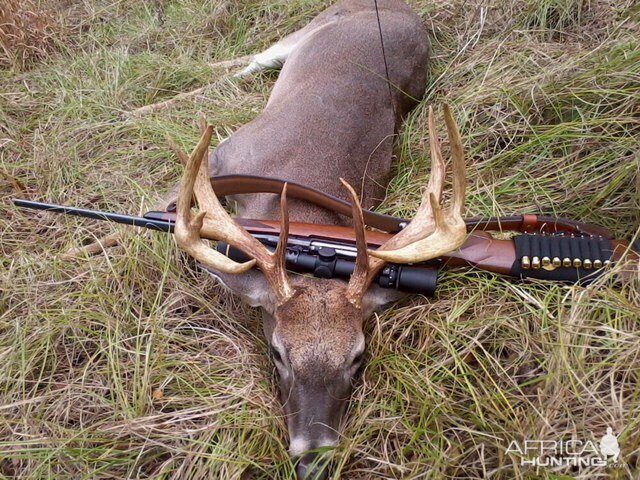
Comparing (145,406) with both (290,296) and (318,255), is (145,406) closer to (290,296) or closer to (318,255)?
(290,296)

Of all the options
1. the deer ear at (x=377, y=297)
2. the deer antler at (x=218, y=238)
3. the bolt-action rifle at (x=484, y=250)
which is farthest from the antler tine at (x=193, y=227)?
the deer ear at (x=377, y=297)

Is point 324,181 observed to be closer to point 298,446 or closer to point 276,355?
point 276,355

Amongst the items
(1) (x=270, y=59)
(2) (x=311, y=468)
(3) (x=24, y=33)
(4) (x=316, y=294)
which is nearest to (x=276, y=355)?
(4) (x=316, y=294)

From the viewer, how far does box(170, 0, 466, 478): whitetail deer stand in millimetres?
2492

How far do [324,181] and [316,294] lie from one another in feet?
3.23

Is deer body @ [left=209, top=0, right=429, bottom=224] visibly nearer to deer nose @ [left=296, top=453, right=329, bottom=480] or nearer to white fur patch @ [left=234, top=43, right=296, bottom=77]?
white fur patch @ [left=234, top=43, right=296, bottom=77]

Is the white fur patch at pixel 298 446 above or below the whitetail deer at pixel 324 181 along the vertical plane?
below

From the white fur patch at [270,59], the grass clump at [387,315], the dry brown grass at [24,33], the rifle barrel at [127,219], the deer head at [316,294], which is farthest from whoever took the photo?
the dry brown grass at [24,33]

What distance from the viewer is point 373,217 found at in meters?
2.97

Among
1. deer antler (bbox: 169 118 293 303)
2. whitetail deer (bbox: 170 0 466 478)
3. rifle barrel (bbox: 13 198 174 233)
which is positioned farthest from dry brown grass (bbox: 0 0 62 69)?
deer antler (bbox: 169 118 293 303)

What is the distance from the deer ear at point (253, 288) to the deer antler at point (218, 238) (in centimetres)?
11

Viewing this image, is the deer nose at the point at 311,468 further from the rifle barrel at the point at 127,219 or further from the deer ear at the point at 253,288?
the rifle barrel at the point at 127,219

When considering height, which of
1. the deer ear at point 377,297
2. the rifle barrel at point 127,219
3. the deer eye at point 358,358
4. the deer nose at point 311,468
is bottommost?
the deer nose at point 311,468

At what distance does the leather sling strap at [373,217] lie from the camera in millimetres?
2834
